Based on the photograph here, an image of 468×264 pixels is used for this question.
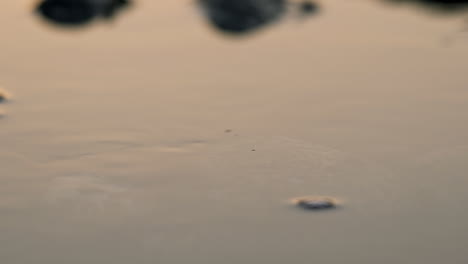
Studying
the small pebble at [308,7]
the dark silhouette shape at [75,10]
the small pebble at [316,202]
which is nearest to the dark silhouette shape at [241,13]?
the small pebble at [308,7]

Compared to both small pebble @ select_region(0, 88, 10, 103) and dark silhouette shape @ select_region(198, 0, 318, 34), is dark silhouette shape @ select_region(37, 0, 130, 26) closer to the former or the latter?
dark silhouette shape @ select_region(198, 0, 318, 34)

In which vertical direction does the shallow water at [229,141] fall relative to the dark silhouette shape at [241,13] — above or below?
below

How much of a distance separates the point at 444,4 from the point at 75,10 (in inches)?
85.1

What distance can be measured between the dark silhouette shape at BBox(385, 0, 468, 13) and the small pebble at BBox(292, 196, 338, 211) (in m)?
2.37

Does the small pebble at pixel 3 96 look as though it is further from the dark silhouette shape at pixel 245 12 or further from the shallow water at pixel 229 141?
the dark silhouette shape at pixel 245 12

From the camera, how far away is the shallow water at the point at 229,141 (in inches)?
82.4

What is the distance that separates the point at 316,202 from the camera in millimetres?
2273

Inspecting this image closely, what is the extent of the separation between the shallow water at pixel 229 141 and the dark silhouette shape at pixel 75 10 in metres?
0.09

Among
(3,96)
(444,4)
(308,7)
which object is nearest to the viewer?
(3,96)

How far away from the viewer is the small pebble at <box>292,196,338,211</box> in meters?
2.26

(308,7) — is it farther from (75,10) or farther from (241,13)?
(75,10)

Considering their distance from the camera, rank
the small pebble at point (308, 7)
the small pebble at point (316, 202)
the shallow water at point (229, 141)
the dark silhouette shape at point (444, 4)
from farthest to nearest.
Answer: the dark silhouette shape at point (444, 4) → the small pebble at point (308, 7) → the small pebble at point (316, 202) → the shallow water at point (229, 141)

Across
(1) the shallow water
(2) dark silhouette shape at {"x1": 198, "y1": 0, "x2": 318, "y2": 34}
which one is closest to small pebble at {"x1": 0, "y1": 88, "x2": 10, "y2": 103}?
(1) the shallow water

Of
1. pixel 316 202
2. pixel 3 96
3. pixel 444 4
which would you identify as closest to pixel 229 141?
pixel 316 202
